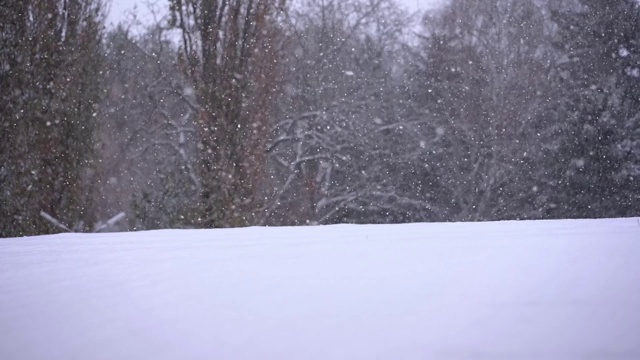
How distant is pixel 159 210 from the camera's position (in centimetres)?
1034

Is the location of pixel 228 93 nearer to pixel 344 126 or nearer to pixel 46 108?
pixel 46 108

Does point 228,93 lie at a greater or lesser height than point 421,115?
lesser

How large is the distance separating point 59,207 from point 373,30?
36.4ft

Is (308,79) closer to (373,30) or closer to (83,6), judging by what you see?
(373,30)

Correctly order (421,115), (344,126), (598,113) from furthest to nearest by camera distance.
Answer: (421,115) < (598,113) < (344,126)

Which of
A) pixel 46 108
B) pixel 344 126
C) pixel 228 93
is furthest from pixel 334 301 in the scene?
pixel 344 126

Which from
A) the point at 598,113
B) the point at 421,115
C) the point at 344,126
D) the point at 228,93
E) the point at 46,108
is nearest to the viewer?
the point at 46,108

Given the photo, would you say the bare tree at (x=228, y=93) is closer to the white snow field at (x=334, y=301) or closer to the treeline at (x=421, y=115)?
the treeline at (x=421, y=115)

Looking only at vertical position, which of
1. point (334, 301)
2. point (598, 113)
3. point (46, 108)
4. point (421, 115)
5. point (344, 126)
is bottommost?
point (334, 301)

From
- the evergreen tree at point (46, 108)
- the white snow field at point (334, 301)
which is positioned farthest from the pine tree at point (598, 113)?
the white snow field at point (334, 301)

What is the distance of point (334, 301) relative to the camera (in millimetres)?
2184

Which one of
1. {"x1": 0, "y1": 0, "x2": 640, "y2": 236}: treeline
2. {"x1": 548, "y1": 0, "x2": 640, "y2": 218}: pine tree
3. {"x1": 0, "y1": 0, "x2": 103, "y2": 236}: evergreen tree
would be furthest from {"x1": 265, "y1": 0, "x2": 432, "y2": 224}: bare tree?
{"x1": 0, "y1": 0, "x2": 103, "y2": 236}: evergreen tree

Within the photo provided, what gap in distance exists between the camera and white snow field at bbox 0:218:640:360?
1.72 m

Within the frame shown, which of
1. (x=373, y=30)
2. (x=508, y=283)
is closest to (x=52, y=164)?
(x=508, y=283)
